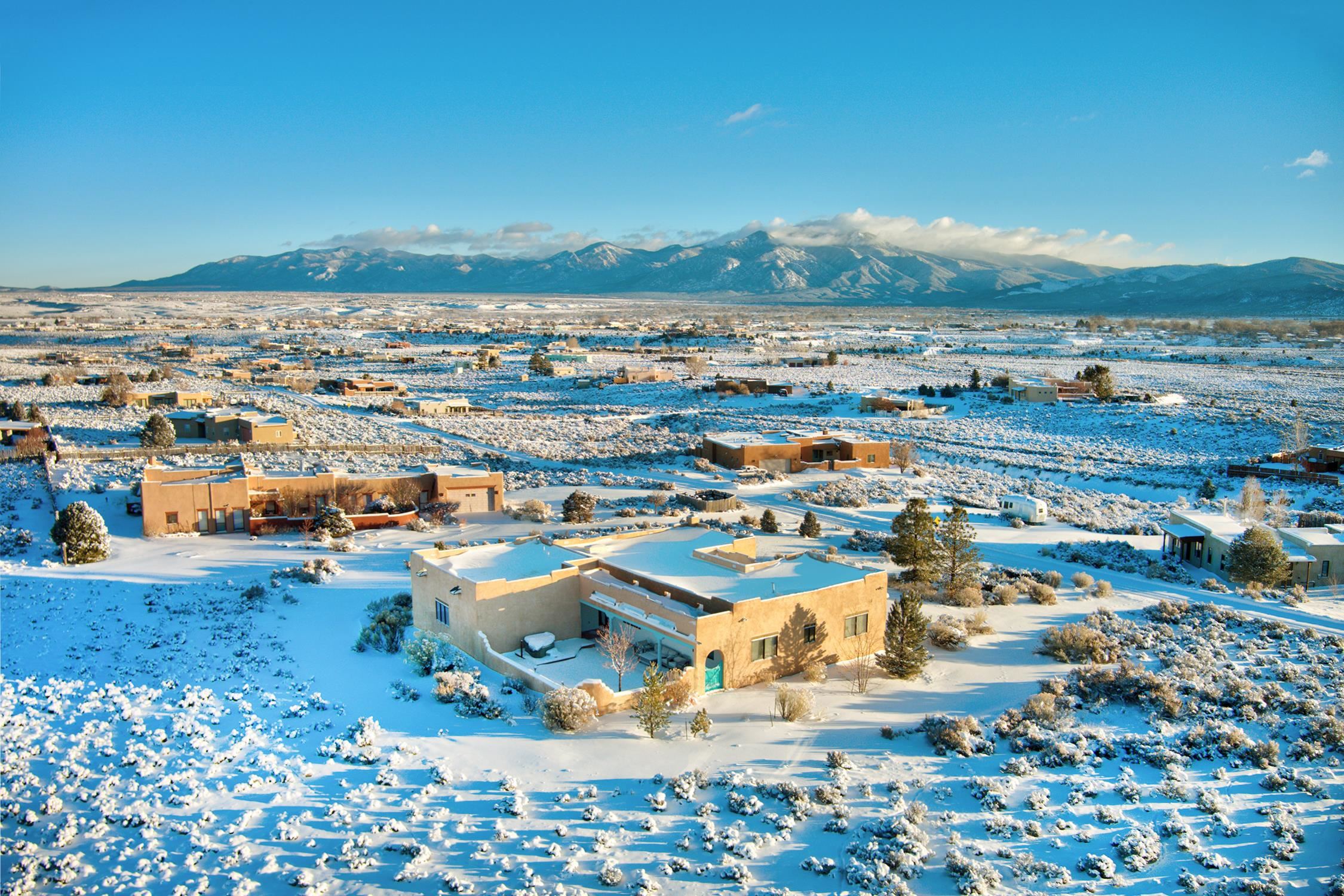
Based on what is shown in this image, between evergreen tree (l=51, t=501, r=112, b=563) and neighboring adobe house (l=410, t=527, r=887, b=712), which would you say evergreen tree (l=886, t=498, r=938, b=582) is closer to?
neighboring adobe house (l=410, t=527, r=887, b=712)

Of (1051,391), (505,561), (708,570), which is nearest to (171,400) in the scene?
(505,561)

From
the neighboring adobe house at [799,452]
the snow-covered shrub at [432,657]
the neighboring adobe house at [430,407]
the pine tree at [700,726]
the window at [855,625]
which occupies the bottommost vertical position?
the pine tree at [700,726]

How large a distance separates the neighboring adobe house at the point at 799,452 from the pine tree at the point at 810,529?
1194 cm

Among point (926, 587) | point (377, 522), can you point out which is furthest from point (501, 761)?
point (377, 522)

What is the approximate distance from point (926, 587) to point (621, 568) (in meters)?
9.36

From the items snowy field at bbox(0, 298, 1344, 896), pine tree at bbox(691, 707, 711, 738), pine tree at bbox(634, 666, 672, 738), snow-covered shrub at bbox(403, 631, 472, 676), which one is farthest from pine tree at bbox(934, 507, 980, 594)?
snow-covered shrub at bbox(403, 631, 472, 676)

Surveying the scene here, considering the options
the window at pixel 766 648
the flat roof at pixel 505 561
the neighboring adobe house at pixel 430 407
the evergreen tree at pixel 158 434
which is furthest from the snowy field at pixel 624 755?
the neighboring adobe house at pixel 430 407

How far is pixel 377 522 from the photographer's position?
34031 millimetres

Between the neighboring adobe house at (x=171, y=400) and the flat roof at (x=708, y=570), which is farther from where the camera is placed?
the neighboring adobe house at (x=171, y=400)

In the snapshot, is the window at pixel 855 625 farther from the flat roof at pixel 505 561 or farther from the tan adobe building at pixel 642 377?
the tan adobe building at pixel 642 377

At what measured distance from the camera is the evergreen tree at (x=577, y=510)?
34219 mm

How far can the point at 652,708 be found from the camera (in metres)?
17.1

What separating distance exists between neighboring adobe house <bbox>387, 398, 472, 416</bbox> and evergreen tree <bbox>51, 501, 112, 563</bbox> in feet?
117

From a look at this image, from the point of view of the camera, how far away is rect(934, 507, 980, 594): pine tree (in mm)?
26469
